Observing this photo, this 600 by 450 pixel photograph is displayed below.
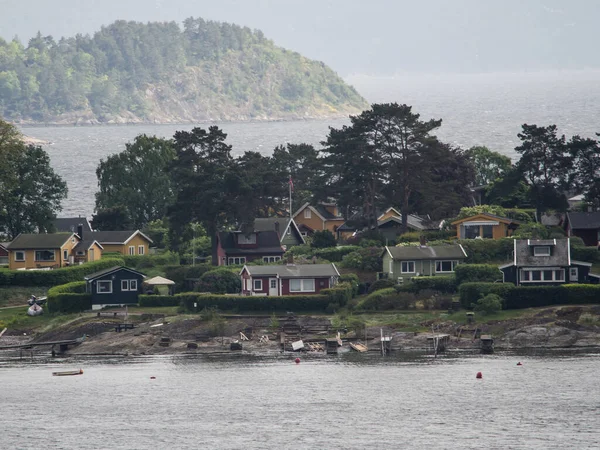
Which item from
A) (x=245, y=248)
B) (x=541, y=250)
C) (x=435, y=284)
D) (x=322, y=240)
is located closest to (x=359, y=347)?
(x=435, y=284)

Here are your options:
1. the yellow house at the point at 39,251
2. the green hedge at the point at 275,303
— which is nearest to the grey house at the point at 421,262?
the green hedge at the point at 275,303

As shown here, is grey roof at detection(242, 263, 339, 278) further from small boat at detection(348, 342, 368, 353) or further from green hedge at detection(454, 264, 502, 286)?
small boat at detection(348, 342, 368, 353)

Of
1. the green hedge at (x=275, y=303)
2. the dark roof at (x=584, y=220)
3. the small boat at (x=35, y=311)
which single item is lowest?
the small boat at (x=35, y=311)

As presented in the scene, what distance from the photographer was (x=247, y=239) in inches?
4656

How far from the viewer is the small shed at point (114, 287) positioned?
105 m

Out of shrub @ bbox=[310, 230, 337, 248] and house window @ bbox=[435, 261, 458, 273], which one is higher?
shrub @ bbox=[310, 230, 337, 248]

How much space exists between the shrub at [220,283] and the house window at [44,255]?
20841 millimetres

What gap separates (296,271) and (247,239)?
49.4ft

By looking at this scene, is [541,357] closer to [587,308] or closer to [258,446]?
[587,308]

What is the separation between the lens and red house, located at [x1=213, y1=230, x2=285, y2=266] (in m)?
117

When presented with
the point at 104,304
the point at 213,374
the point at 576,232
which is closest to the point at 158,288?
the point at 104,304

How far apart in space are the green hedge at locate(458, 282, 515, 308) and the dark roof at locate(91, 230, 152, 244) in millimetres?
42845

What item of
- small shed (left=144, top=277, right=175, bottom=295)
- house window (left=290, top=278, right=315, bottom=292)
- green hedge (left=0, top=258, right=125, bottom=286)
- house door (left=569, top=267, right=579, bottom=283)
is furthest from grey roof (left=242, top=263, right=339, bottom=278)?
house door (left=569, top=267, right=579, bottom=283)

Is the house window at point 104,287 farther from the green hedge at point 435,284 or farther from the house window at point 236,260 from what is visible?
the green hedge at point 435,284
